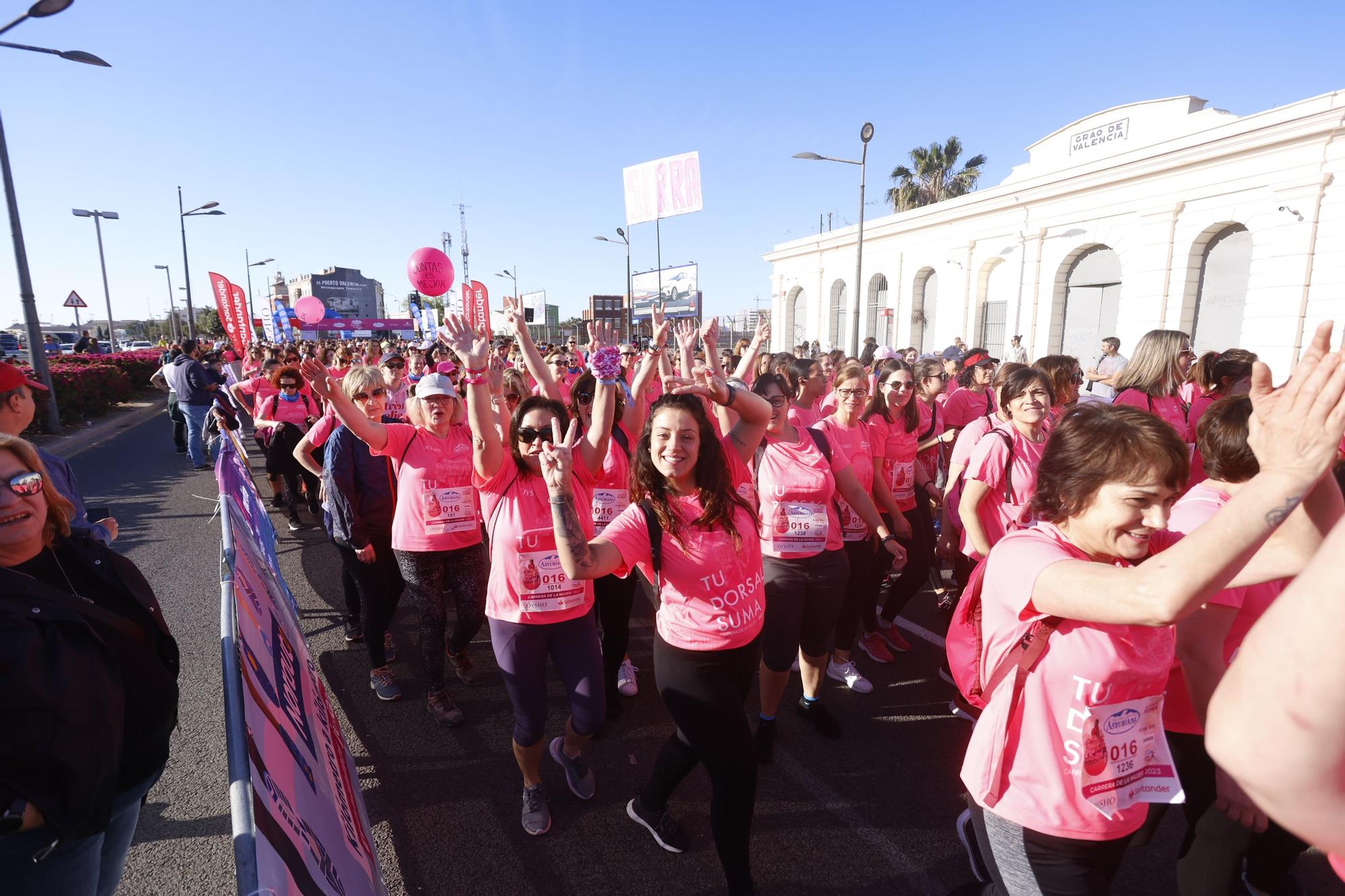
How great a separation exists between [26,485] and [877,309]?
30062mm

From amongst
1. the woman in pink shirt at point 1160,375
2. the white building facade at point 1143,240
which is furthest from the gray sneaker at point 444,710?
the white building facade at point 1143,240

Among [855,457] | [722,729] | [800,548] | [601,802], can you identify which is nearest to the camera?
[722,729]

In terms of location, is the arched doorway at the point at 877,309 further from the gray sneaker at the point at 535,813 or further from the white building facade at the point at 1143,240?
the gray sneaker at the point at 535,813

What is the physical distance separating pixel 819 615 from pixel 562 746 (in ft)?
4.69

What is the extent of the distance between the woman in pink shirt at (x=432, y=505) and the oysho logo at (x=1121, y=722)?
3118 millimetres

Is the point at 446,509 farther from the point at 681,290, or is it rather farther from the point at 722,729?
the point at 681,290

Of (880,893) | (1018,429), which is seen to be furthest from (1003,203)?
(880,893)

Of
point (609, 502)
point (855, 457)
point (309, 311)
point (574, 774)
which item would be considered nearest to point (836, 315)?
point (309, 311)

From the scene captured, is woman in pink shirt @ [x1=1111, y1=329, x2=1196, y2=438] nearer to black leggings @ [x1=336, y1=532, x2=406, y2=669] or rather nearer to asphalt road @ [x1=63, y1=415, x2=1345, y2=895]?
asphalt road @ [x1=63, y1=415, x2=1345, y2=895]

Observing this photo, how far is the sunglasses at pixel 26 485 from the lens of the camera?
1.81 metres

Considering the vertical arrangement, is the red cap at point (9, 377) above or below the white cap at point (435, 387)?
above

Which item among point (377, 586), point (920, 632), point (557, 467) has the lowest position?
point (920, 632)

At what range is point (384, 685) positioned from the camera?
4062 mm

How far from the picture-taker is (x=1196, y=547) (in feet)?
4.06
